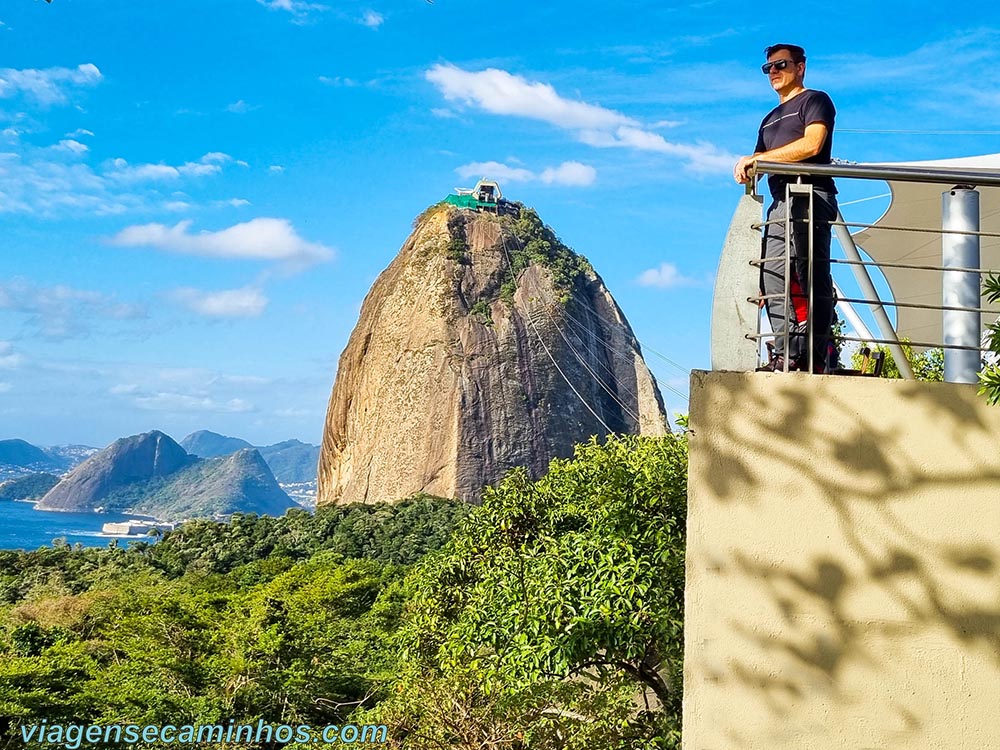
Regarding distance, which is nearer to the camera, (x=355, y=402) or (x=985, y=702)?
(x=985, y=702)

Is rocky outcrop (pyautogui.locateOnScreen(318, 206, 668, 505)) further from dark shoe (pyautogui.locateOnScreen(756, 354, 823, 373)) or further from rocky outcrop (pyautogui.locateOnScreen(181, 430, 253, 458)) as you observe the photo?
rocky outcrop (pyautogui.locateOnScreen(181, 430, 253, 458))

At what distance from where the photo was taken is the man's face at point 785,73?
10.8ft

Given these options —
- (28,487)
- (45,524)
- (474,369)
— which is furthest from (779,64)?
(28,487)

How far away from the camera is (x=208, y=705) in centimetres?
923

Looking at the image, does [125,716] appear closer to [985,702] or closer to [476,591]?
[476,591]

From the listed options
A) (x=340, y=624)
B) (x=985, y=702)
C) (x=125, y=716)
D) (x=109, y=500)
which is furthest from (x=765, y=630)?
(x=109, y=500)

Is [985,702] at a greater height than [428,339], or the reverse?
[428,339]

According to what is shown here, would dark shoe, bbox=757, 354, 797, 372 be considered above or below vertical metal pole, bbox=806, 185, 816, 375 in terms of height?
below

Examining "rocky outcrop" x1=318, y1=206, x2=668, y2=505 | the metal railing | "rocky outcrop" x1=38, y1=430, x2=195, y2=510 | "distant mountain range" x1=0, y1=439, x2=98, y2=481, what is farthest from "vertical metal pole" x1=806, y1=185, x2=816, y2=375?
"distant mountain range" x1=0, y1=439, x2=98, y2=481

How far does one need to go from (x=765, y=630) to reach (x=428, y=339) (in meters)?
30.9

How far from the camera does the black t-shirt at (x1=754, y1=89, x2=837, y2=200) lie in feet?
10.3

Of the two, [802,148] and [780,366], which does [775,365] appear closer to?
[780,366]

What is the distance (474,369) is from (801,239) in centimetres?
3019

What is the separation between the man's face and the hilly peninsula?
9012 cm
